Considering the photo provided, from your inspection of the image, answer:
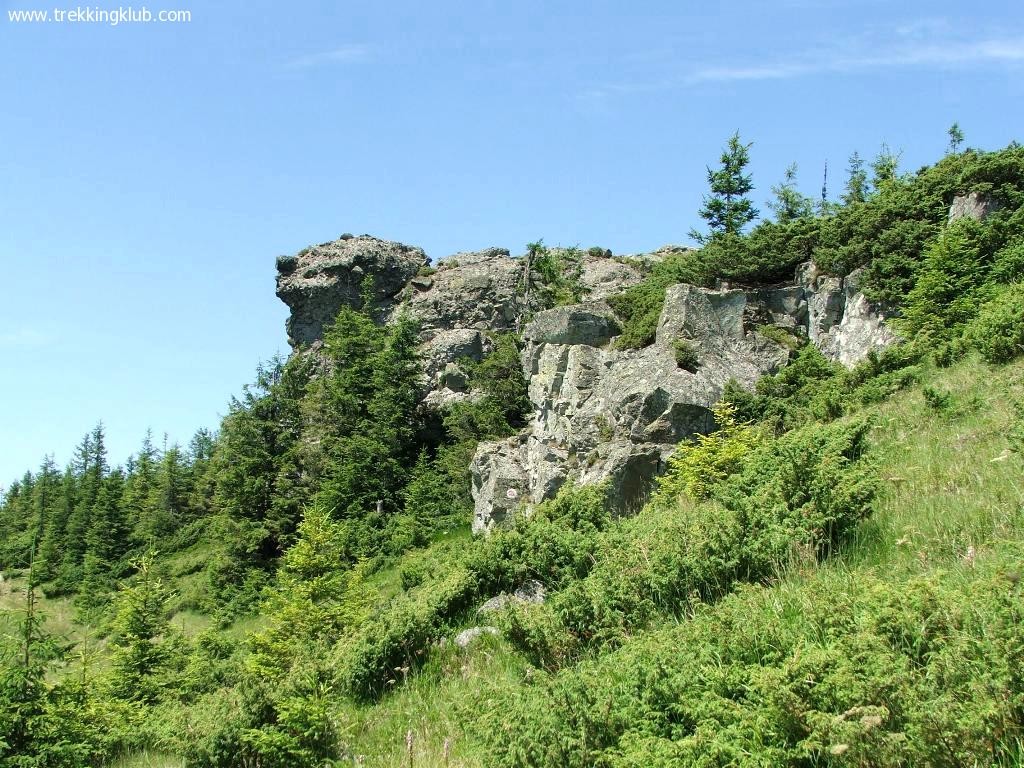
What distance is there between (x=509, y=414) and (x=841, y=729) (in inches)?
1264

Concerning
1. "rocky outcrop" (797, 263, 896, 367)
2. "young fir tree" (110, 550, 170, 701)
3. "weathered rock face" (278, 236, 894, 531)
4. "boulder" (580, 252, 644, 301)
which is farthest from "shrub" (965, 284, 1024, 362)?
"boulder" (580, 252, 644, 301)

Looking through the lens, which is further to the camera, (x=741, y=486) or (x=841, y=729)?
(x=741, y=486)

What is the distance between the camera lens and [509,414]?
117ft

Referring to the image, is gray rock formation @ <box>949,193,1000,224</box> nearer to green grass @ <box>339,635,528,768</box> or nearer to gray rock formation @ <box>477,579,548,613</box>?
gray rock formation @ <box>477,579,548,613</box>

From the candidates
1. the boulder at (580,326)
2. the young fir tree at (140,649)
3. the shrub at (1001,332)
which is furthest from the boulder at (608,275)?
the young fir tree at (140,649)

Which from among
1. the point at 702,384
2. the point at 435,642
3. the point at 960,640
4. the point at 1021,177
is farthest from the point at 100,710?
the point at 1021,177

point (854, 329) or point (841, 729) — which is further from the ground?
point (854, 329)

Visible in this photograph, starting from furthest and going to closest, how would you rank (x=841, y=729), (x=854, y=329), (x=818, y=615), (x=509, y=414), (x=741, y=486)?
(x=509, y=414) < (x=854, y=329) < (x=741, y=486) < (x=818, y=615) < (x=841, y=729)

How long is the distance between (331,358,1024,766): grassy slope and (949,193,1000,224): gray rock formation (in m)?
15.7

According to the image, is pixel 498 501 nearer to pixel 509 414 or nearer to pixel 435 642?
pixel 509 414

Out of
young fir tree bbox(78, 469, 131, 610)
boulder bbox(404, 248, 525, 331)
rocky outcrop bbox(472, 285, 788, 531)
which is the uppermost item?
boulder bbox(404, 248, 525, 331)

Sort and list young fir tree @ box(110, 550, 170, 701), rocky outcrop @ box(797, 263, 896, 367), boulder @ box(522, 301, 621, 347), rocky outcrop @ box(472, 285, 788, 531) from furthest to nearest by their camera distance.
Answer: boulder @ box(522, 301, 621, 347)
rocky outcrop @ box(797, 263, 896, 367)
rocky outcrop @ box(472, 285, 788, 531)
young fir tree @ box(110, 550, 170, 701)

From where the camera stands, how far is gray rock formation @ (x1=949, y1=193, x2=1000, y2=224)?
22531 millimetres

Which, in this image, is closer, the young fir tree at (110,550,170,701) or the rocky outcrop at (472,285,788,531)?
the young fir tree at (110,550,170,701)
